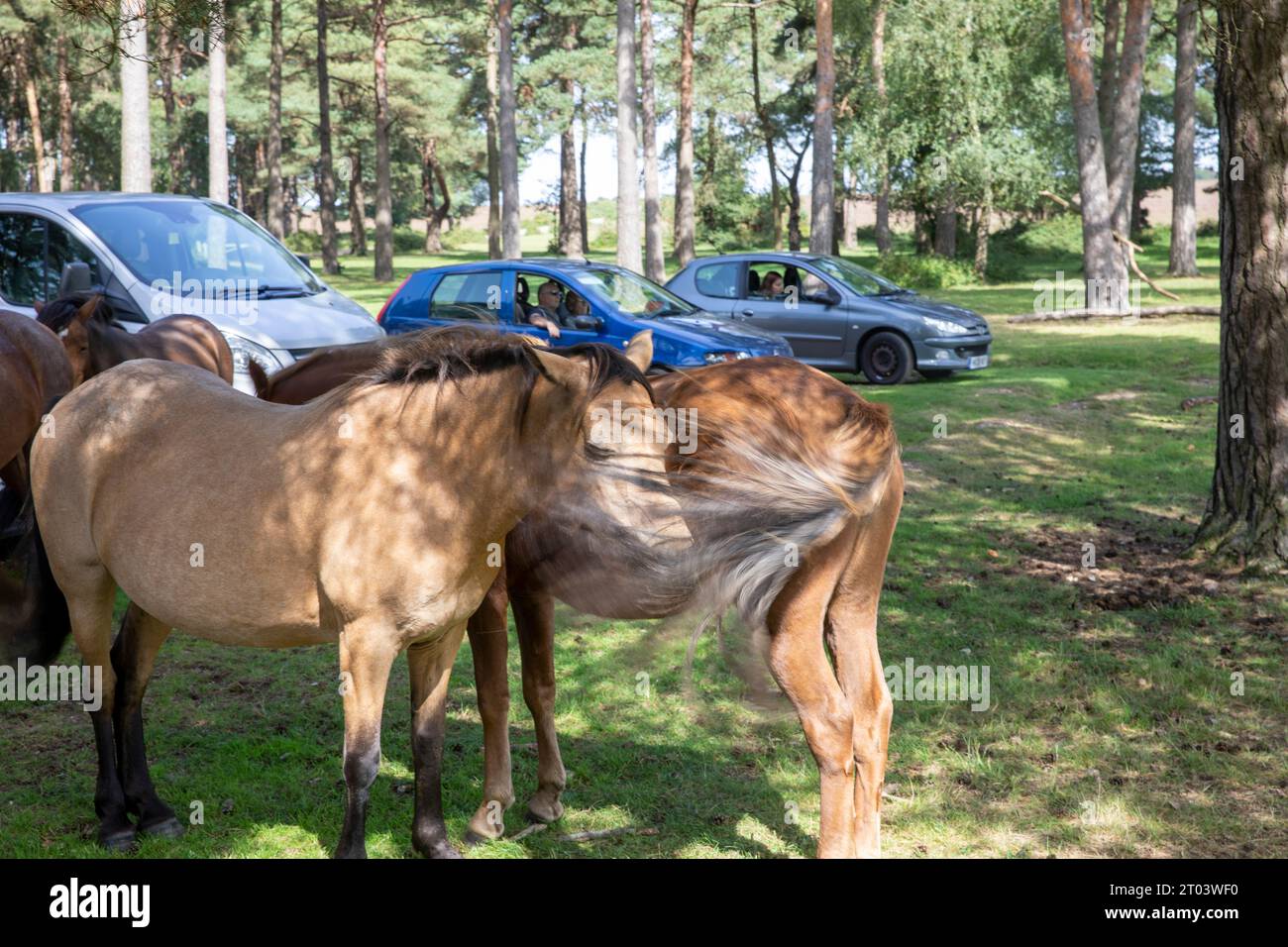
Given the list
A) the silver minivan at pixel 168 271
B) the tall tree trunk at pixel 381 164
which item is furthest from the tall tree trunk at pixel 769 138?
the silver minivan at pixel 168 271

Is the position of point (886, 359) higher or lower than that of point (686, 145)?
lower

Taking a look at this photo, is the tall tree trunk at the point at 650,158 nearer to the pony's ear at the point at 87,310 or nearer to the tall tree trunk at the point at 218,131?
the tall tree trunk at the point at 218,131

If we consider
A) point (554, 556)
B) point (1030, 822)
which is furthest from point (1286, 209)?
point (554, 556)

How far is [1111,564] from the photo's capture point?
316 inches

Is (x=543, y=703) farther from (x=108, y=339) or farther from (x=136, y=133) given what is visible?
(x=136, y=133)

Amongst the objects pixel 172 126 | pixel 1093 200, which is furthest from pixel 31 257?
pixel 172 126

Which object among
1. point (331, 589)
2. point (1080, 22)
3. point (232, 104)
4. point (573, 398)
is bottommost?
point (331, 589)

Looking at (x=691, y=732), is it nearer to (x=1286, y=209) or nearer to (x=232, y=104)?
(x=1286, y=209)

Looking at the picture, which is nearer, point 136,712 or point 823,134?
point 136,712

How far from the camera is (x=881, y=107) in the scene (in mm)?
35562

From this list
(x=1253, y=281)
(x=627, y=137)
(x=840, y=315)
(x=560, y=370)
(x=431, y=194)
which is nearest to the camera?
(x=560, y=370)

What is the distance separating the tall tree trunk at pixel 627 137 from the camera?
2561 centimetres

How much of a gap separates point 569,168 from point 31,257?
43.5 meters
